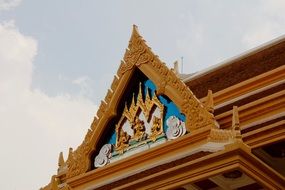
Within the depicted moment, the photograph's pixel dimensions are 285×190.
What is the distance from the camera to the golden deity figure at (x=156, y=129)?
10734 millimetres

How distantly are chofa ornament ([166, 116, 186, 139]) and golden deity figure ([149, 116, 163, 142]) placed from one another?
145 millimetres

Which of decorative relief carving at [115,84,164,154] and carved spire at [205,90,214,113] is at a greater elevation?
decorative relief carving at [115,84,164,154]

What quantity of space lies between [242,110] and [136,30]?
2.71 meters

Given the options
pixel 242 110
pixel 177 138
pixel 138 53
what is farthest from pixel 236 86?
pixel 138 53

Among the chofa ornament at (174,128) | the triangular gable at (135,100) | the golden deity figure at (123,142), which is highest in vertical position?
the triangular gable at (135,100)

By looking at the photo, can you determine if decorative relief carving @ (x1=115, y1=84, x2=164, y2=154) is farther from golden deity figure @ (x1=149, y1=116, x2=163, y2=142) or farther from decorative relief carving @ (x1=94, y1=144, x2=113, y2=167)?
decorative relief carving @ (x1=94, y1=144, x2=113, y2=167)

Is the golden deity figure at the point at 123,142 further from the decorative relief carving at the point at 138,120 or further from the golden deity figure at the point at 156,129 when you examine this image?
the golden deity figure at the point at 156,129

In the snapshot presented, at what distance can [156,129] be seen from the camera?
1080 centimetres

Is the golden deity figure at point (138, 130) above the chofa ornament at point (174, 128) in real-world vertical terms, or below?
above

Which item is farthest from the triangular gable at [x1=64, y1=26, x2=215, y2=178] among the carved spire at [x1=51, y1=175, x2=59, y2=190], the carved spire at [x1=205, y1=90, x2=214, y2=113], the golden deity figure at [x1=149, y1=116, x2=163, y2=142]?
the carved spire at [x1=51, y1=175, x2=59, y2=190]

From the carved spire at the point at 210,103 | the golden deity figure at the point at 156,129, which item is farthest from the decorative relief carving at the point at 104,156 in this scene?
the carved spire at the point at 210,103

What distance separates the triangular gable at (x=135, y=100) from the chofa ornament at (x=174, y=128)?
68 mm

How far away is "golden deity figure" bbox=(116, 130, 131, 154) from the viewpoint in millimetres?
11227

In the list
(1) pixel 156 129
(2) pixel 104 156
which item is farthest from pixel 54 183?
(1) pixel 156 129
